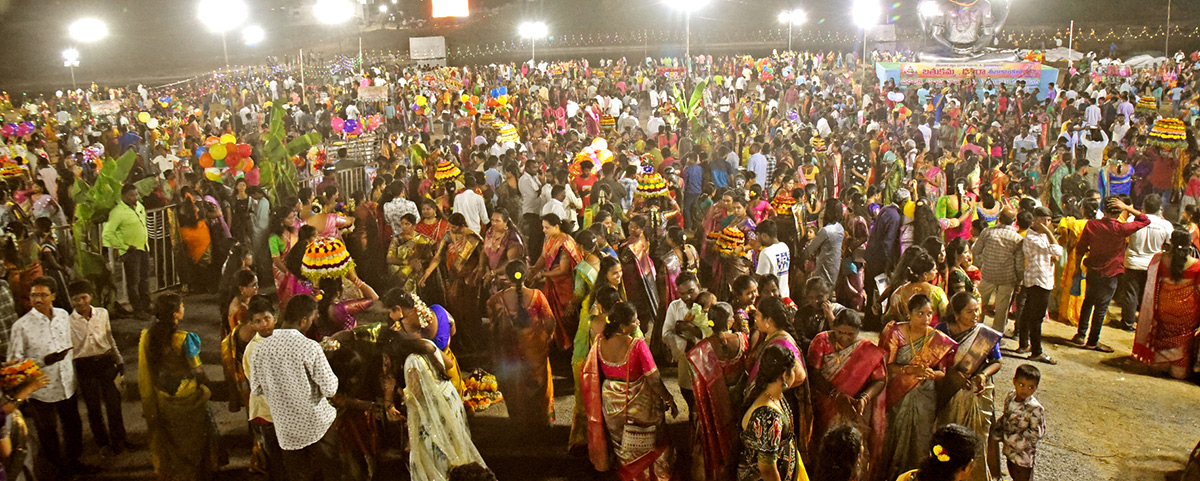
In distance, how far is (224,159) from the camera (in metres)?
10.5

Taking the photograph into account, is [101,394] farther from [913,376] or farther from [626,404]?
[913,376]

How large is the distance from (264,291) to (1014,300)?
8002mm

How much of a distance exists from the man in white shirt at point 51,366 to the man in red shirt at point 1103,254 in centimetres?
790

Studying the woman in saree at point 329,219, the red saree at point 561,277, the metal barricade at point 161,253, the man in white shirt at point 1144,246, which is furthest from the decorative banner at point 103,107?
the man in white shirt at point 1144,246

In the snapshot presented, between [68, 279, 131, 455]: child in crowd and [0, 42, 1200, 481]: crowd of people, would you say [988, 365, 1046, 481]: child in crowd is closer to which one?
[0, 42, 1200, 481]: crowd of people

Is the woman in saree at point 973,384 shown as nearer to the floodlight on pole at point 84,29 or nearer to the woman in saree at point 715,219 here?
the woman in saree at point 715,219

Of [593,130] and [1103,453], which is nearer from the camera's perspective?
[1103,453]

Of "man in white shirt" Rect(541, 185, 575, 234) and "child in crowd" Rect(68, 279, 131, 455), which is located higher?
"man in white shirt" Rect(541, 185, 575, 234)

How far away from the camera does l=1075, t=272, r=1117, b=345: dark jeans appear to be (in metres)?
7.43

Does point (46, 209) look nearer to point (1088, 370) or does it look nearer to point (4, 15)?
point (1088, 370)

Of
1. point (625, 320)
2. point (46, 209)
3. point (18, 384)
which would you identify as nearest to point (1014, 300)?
point (625, 320)

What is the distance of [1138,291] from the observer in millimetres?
7727

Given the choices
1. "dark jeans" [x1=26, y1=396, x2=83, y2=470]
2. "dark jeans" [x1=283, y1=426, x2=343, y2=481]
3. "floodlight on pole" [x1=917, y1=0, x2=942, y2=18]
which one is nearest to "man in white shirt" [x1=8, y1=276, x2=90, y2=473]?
"dark jeans" [x1=26, y1=396, x2=83, y2=470]

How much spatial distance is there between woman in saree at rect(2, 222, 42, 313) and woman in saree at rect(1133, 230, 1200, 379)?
8.88m
